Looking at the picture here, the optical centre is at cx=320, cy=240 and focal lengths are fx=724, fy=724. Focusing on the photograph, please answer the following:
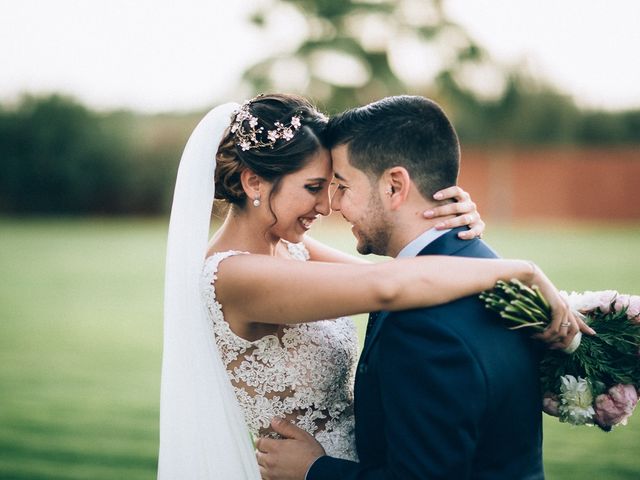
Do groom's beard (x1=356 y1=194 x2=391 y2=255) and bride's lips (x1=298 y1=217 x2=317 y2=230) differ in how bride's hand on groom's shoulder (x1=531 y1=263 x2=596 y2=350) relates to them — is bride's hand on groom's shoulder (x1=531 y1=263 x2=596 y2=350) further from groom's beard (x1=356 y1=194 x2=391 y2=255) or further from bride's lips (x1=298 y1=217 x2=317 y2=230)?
bride's lips (x1=298 y1=217 x2=317 y2=230)

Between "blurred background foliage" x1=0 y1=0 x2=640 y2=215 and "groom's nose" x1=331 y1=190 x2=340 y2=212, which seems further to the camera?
"blurred background foliage" x1=0 y1=0 x2=640 y2=215

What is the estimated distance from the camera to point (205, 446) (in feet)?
9.83

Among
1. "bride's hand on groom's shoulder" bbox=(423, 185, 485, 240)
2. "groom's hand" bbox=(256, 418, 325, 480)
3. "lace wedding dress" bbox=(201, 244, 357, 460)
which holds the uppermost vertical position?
"bride's hand on groom's shoulder" bbox=(423, 185, 485, 240)

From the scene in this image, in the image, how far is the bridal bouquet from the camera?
98.1 inches

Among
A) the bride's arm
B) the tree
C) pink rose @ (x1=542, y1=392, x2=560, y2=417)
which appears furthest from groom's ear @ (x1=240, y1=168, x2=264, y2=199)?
the tree

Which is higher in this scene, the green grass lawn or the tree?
the tree

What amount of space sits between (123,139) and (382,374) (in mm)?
37444

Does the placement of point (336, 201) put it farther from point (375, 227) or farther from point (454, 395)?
point (454, 395)

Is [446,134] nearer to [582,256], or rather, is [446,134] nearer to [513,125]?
[582,256]

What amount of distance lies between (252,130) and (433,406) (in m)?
1.56

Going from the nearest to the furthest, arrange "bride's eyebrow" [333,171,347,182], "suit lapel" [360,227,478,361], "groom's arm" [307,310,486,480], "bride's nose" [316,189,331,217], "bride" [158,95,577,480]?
"groom's arm" [307,310,486,480], "suit lapel" [360,227,478,361], "bride's eyebrow" [333,171,347,182], "bride" [158,95,577,480], "bride's nose" [316,189,331,217]

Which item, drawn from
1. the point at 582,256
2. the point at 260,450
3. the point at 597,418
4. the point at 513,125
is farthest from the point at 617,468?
the point at 513,125

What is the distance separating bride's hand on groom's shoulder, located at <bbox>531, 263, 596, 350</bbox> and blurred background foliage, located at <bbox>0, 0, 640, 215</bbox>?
32173 mm

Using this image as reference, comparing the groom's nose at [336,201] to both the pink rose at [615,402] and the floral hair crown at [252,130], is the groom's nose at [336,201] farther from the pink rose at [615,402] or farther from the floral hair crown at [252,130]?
the pink rose at [615,402]
